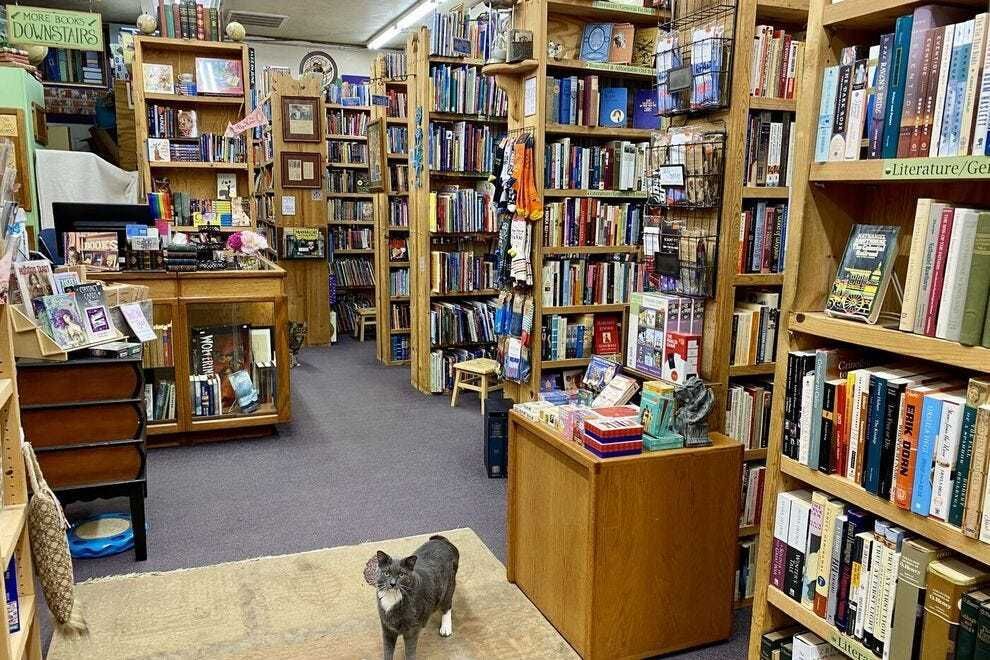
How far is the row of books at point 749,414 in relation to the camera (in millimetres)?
2889

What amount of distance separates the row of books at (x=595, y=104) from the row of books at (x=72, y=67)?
830 cm

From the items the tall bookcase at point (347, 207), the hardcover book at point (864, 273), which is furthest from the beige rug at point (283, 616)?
the tall bookcase at point (347, 207)

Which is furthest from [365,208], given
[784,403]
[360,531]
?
[784,403]

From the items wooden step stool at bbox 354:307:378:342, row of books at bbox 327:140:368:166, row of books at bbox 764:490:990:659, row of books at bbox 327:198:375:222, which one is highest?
row of books at bbox 327:140:368:166

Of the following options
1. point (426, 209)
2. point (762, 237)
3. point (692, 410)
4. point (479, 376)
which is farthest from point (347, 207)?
point (692, 410)

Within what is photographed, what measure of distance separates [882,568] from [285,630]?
1984 millimetres

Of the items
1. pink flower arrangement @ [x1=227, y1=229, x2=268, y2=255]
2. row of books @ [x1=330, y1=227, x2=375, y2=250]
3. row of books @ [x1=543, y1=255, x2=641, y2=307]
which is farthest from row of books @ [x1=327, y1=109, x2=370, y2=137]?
row of books @ [x1=543, y1=255, x2=641, y2=307]

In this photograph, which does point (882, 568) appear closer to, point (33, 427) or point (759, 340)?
point (759, 340)

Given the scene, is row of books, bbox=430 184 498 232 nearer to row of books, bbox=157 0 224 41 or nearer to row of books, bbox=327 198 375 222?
row of books, bbox=157 0 224 41

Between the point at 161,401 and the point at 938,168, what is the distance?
4.33 meters

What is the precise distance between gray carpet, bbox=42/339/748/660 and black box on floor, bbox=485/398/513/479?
101mm

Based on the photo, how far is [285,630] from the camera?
2.62 metres

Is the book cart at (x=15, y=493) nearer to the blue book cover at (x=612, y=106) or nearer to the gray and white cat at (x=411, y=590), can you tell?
the gray and white cat at (x=411, y=590)

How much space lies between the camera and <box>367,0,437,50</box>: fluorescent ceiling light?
9570 millimetres
